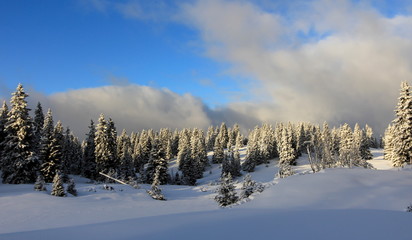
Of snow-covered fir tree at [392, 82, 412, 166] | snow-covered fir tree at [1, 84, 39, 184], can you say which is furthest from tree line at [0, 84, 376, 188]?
snow-covered fir tree at [392, 82, 412, 166]

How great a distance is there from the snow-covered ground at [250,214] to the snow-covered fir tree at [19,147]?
484cm

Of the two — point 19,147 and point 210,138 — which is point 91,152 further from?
point 210,138

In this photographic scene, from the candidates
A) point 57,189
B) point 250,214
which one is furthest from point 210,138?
point 250,214

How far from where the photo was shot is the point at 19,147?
34.2 metres

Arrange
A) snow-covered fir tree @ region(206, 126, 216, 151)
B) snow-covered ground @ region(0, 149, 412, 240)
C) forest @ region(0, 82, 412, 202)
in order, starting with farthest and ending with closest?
1. snow-covered fir tree @ region(206, 126, 216, 151)
2. forest @ region(0, 82, 412, 202)
3. snow-covered ground @ region(0, 149, 412, 240)

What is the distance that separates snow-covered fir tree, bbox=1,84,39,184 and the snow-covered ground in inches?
191

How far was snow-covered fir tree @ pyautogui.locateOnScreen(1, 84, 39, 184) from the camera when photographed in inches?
1344

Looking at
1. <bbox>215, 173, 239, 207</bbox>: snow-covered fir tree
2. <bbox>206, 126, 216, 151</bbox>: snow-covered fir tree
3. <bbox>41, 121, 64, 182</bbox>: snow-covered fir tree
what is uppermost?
<bbox>206, 126, 216, 151</bbox>: snow-covered fir tree

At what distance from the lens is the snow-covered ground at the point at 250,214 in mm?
7293

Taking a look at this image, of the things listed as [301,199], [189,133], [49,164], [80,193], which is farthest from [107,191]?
[189,133]

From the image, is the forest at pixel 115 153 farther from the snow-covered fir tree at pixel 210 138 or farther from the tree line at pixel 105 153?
the snow-covered fir tree at pixel 210 138

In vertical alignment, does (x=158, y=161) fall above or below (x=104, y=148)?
below

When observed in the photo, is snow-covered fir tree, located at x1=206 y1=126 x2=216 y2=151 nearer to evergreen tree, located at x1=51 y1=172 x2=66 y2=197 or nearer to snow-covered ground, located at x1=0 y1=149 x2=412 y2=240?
snow-covered ground, located at x1=0 y1=149 x2=412 y2=240

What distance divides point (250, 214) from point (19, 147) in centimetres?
3359
